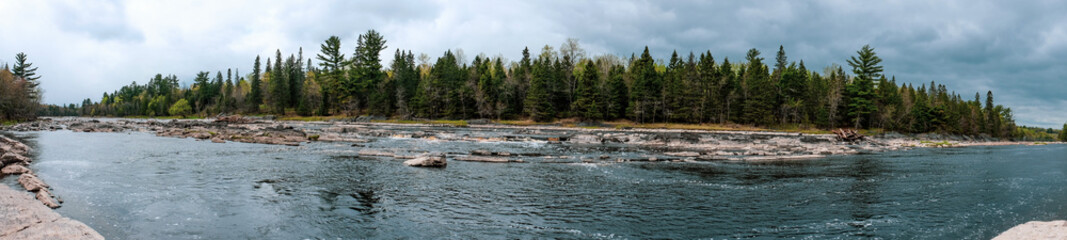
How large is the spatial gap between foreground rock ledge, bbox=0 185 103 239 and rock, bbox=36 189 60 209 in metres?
0.50

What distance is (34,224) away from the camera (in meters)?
11.2

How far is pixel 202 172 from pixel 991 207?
32.8m

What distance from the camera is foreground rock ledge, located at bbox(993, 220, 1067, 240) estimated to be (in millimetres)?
10573

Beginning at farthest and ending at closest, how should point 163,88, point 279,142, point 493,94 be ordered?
point 163,88
point 493,94
point 279,142

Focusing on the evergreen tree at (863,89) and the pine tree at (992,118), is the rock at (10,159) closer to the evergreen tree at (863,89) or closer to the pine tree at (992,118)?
the evergreen tree at (863,89)

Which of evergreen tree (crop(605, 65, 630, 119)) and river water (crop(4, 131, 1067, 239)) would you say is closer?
river water (crop(4, 131, 1067, 239))

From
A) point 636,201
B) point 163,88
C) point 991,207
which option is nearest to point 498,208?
point 636,201

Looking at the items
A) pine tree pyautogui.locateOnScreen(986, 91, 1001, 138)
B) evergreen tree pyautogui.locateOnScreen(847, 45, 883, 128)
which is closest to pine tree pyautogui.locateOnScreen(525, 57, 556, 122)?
evergreen tree pyautogui.locateOnScreen(847, 45, 883, 128)

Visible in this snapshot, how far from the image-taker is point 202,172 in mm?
23141

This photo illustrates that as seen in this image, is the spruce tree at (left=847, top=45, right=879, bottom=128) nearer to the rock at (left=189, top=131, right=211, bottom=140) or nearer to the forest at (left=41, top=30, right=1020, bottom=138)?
the forest at (left=41, top=30, right=1020, bottom=138)

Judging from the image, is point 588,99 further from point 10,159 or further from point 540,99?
point 10,159

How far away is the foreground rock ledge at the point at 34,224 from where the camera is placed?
400 inches

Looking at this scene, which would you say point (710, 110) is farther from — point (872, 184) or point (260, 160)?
point (260, 160)

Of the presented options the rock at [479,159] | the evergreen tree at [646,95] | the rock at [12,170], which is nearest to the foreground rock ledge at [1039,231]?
the rock at [479,159]
